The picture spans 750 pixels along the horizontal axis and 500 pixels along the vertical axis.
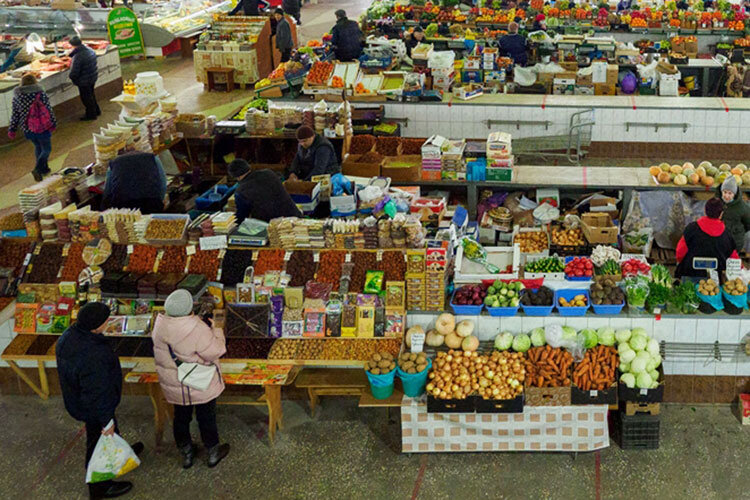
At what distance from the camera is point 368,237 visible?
835 centimetres

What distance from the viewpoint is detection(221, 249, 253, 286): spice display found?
8391 millimetres

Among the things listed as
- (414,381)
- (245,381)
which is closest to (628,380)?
(414,381)

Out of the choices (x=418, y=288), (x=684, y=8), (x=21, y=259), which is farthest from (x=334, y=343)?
(x=684, y=8)

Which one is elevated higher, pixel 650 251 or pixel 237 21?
pixel 237 21

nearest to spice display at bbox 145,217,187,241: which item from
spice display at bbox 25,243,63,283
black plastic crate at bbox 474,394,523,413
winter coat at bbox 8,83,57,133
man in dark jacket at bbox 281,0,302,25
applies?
spice display at bbox 25,243,63,283

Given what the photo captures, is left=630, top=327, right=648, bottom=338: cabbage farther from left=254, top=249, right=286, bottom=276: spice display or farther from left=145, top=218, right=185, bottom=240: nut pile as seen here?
left=145, top=218, right=185, bottom=240: nut pile

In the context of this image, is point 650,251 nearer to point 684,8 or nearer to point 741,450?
point 741,450

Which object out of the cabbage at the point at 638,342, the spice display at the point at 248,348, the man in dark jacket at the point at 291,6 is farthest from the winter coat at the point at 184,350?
the man in dark jacket at the point at 291,6

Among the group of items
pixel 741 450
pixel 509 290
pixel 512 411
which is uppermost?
pixel 509 290

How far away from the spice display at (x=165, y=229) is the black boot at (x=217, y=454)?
216 cm

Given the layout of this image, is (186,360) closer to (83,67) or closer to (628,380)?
(628,380)

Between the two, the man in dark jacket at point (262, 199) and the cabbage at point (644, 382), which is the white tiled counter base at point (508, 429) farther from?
the man in dark jacket at point (262, 199)

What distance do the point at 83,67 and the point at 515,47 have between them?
8.43 m

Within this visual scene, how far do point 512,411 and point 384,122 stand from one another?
290 inches
